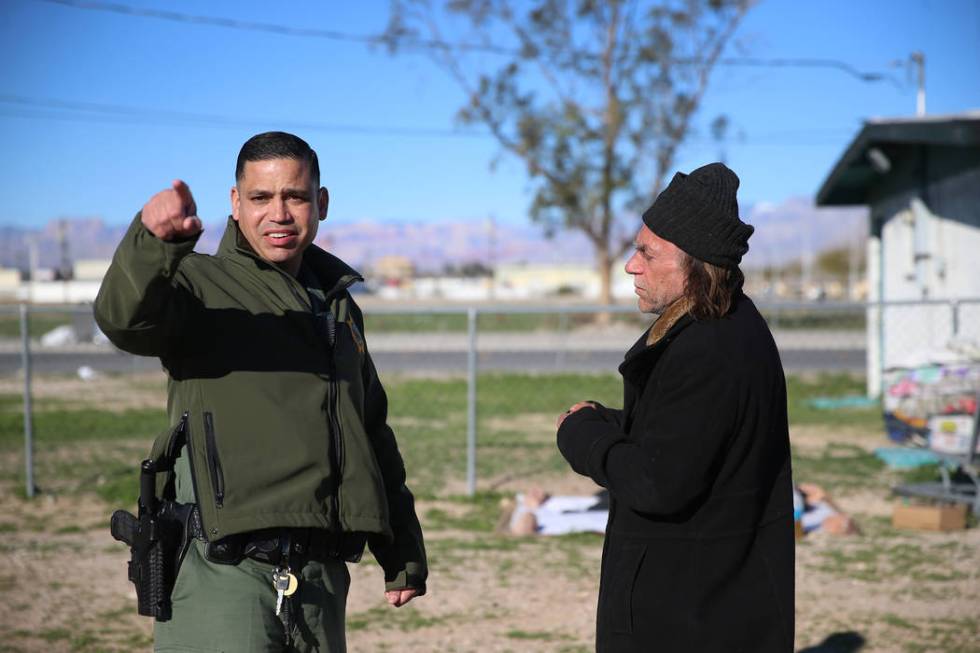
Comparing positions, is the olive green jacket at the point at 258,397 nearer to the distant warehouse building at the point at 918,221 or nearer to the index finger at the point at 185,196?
the index finger at the point at 185,196

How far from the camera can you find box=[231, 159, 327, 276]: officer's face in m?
2.55

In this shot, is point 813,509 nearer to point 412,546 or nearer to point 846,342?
point 412,546

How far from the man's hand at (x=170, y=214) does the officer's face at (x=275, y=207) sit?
20.3 inches

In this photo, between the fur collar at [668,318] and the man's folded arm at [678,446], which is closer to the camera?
the man's folded arm at [678,446]

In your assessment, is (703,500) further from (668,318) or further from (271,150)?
(271,150)

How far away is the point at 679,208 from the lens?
8.18 ft

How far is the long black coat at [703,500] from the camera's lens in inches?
91.5

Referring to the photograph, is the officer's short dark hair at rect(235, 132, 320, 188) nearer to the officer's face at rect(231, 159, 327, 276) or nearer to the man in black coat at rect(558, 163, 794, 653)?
the officer's face at rect(231, 159, 327, 276)

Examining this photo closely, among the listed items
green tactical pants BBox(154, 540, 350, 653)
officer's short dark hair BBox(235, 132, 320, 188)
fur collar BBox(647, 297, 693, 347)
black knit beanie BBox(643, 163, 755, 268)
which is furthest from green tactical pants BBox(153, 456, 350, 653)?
black knit beanie BBox(643, 163, 755, 268)

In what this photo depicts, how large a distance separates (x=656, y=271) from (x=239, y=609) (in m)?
1.34

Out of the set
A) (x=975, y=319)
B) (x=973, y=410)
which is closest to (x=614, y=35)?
(x=975, y=319)

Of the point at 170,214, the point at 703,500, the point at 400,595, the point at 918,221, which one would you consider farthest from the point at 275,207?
the point at 918,221

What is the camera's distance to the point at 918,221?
14375 millimetres

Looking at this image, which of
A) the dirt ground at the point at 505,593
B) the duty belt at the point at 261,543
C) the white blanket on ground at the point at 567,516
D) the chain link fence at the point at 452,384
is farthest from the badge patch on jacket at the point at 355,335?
the chain link fence at the point at 452,384
